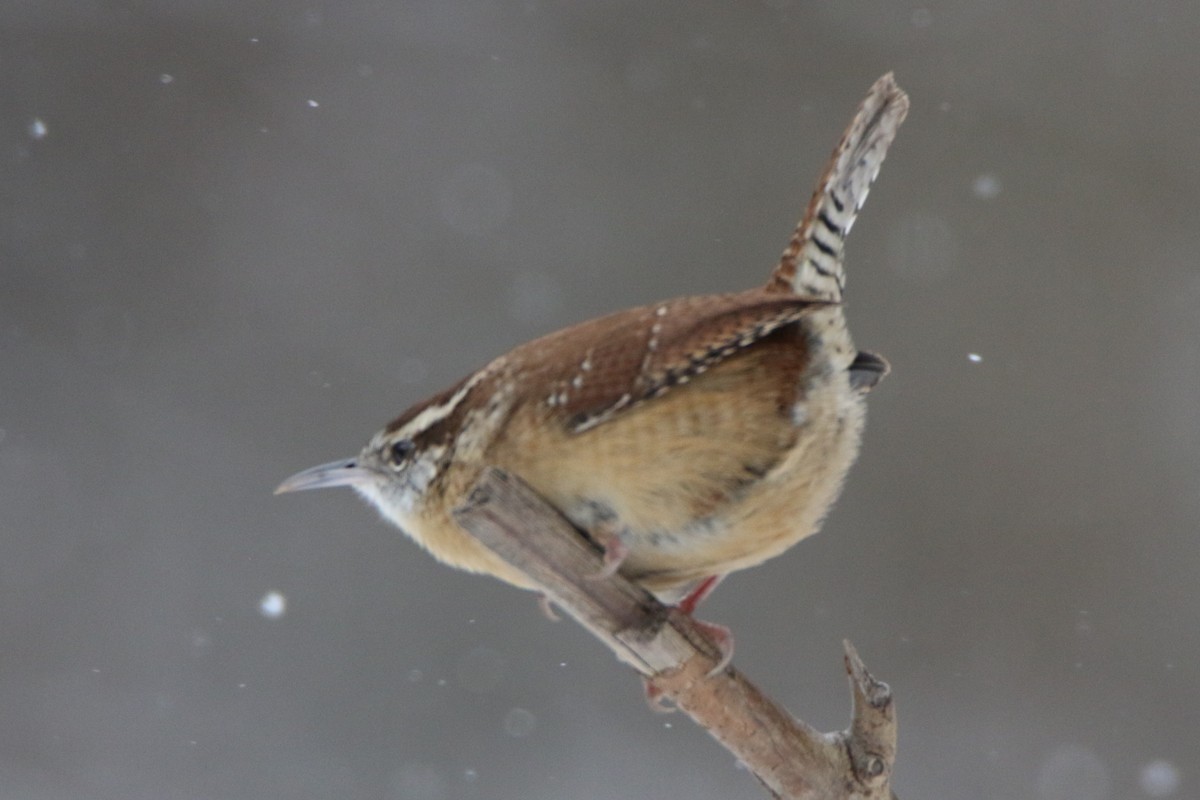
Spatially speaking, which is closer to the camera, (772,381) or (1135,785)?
(772,381)

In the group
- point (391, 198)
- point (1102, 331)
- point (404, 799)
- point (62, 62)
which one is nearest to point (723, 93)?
point (391, 198)

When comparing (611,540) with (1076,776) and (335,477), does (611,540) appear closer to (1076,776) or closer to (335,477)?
(335,477)

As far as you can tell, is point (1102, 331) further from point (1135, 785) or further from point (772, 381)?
point (772, 381)

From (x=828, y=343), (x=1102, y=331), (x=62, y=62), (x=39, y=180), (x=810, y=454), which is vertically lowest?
(x=39, y=180)

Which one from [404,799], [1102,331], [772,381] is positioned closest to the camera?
[772,381]

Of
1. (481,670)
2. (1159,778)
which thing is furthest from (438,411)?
(1159,778)

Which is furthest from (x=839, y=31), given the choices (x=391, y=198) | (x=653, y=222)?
(x=391, y=198)

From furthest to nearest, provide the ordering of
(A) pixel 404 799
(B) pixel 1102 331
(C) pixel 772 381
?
(B) pixel 1102 331, (A) pixel 404 799, (C) pixel 772 381

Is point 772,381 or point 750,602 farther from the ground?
point 772,381

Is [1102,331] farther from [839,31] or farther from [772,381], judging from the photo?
[772,381]
